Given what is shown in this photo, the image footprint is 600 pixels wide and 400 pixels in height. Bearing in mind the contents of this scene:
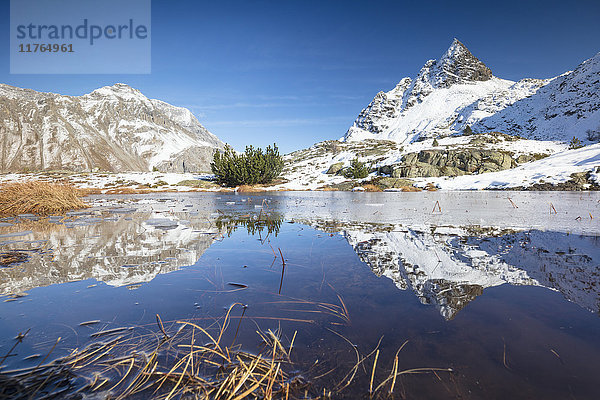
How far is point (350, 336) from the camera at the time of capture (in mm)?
2020

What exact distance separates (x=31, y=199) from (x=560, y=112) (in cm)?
15110

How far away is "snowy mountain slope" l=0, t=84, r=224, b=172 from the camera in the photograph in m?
145

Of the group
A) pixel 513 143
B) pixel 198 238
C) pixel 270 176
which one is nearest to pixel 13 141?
pixel 270 176

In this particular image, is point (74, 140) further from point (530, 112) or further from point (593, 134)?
point (530, 112)

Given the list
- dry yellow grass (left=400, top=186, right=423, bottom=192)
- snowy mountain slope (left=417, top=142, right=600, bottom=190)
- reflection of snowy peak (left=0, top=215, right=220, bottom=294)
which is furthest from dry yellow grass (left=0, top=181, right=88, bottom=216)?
snowy mountain slope (left=417, top=142, right=600, bottom=190)

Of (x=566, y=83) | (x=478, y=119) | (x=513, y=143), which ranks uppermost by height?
(x=566, y=83)

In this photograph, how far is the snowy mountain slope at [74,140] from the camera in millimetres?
144625

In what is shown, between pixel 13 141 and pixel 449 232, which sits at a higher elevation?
pixel 13 141

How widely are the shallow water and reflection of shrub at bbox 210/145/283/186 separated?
34.7 meters

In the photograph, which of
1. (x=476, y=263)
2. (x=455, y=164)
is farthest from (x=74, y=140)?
(x=476, y=263)

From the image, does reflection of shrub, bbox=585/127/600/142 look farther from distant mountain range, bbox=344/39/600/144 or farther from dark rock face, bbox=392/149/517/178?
dark rock face, bbox=392/149/517/178

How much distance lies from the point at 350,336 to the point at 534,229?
660cm

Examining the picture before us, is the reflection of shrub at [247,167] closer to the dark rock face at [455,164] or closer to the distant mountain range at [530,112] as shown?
the dark rock face at [455,164]

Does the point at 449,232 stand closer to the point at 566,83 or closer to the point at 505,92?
the point at 566,83
